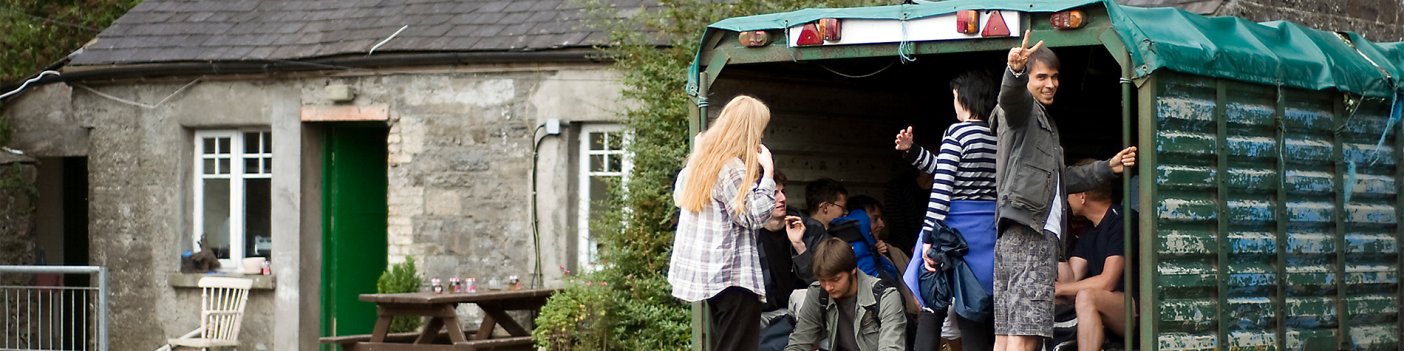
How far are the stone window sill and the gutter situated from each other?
1716 millimetres

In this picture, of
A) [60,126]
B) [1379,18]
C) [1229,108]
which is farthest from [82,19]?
[1229,108]

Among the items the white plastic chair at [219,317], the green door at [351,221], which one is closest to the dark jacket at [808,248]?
the white plastic chair at [219,317]

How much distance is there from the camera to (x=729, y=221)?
8.33 m

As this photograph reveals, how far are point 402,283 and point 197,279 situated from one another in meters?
2.30

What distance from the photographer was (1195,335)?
7.97 m

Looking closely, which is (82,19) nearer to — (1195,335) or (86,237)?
(86,237)

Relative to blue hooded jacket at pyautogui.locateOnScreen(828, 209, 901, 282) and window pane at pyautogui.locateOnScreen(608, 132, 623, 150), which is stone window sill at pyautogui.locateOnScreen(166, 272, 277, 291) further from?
blue hooded jacket at pyautogui.locateOnScreen(828, 209, 901, 282)

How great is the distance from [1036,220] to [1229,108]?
1373 millimetres

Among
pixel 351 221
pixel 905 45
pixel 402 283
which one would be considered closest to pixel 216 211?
pixel 351 221

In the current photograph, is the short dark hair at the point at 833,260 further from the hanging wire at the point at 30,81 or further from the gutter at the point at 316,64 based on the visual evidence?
the hanging wire at the point at 30,81

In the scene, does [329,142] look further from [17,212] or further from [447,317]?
[17,212]

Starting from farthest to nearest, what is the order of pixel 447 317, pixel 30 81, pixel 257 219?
1. pixel 30 81
2. pixel 257 219
3. pixel 447 317

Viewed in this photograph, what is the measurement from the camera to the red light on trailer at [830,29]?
343 inches

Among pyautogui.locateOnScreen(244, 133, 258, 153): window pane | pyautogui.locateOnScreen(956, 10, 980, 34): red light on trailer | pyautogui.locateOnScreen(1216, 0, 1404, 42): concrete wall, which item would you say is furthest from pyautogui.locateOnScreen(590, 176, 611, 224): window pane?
pyautogui.locateOnScreen(956, 10, 980, 34): red light on trailer
